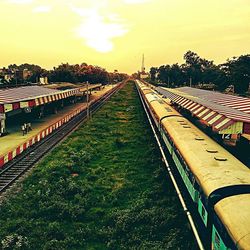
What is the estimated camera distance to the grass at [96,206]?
14.7 meters

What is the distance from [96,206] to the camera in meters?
19.1

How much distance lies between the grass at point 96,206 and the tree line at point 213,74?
55.1m

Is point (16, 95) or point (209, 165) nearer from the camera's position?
point (209, 165)

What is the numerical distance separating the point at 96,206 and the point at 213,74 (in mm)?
107081

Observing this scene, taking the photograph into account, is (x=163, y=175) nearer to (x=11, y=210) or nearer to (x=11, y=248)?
(x=11, y=210)

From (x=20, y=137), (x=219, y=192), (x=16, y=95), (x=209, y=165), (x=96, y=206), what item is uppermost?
(x=16, y=95)

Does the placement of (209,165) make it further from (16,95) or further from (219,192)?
(16,95)

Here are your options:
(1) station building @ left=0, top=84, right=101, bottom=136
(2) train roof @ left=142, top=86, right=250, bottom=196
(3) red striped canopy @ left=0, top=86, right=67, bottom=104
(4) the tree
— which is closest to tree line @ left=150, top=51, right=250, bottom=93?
(4) the tree

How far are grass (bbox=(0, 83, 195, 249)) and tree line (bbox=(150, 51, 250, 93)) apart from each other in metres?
55.1

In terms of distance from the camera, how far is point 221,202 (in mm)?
10102

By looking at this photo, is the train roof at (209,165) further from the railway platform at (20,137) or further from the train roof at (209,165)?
the railway platform at (20,137)

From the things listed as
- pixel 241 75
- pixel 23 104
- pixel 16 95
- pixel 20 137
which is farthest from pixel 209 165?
pixel 241 75

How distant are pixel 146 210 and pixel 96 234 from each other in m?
3.07

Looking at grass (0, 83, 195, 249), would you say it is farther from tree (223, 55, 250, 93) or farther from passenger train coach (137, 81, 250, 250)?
tree (223, 55, 250, 93)
